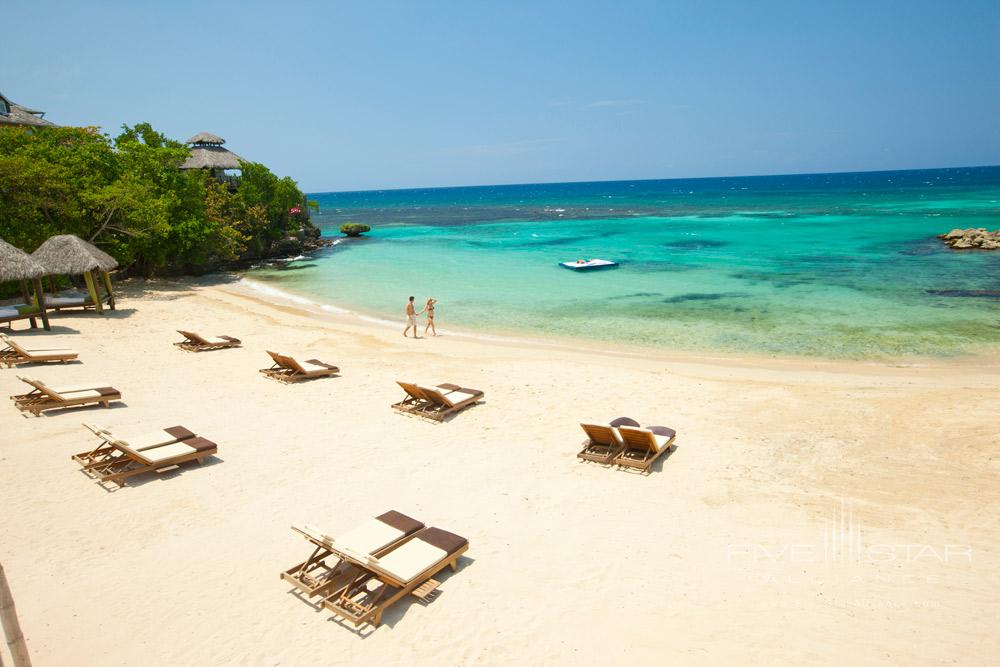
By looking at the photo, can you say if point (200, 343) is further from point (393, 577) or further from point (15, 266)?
point (393, 577)

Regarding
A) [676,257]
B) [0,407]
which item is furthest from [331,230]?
[0,407]

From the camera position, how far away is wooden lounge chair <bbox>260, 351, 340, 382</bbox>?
12.6 metres

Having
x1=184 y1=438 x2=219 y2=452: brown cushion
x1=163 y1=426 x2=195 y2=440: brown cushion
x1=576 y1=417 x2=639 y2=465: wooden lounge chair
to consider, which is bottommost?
x1=576 y1=417 x2=639 y2=465: wooden lounge chair

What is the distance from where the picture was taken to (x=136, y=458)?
7.78m

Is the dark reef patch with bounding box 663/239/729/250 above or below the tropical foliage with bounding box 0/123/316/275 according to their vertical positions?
below

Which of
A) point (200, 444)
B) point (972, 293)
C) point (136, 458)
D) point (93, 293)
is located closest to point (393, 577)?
point (200, 444)

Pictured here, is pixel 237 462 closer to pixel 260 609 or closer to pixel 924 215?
pixel 260 609

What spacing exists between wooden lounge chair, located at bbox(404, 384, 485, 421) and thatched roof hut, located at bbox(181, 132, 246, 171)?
112ft

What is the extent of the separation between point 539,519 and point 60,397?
8717 mm

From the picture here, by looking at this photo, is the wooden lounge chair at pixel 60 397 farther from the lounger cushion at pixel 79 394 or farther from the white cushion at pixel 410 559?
the white cushion at pixel 410 559

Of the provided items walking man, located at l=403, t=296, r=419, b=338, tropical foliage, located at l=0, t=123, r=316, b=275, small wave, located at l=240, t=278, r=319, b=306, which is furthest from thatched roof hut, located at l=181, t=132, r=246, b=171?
walking man, located at l=403, t=296, r=419, b=338

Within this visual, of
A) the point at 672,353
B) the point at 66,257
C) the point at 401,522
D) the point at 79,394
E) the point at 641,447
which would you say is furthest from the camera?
the point at 66,257

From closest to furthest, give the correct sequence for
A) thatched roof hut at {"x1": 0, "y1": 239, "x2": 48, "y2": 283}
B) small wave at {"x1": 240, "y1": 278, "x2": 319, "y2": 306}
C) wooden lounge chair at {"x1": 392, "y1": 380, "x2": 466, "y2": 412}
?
wooden lounge chair at {"x1": 392, "y1": 380, "x2": 466, "y2": 412}
thatched roof hut at {"x1": 0, "y1": 239, "x2": 48, "y2": 283}
small wave at {"x1": 240, "y1": 278, "x2": 319, "y2": 306}

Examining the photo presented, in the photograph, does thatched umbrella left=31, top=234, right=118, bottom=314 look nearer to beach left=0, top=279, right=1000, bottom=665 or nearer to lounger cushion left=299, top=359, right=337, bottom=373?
beach left=0, top=279, right=1000, bottom=665
